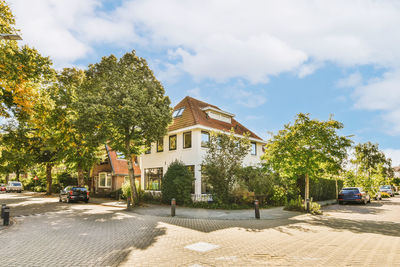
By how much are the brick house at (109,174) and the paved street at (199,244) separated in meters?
17.5

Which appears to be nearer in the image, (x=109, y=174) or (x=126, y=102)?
(x=126, y=102)

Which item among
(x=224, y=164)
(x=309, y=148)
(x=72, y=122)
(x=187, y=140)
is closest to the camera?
(x=309, y=148)

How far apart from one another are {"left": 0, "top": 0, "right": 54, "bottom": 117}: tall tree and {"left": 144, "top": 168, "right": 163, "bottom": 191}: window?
1374 centimetres

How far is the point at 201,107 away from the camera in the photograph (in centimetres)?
2564

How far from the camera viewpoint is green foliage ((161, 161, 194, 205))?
18.7 meters

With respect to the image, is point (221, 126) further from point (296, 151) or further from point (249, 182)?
point (296, 151)

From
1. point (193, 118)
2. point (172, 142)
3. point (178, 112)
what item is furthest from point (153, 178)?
point (193, 118)

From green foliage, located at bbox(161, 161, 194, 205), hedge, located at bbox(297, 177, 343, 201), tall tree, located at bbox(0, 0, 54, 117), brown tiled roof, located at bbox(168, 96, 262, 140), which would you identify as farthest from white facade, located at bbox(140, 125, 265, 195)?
tall tree, located at bbox(0, 0, 54, 117)

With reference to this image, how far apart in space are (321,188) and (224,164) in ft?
42.8

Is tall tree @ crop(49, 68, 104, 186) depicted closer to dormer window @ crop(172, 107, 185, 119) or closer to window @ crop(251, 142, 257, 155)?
dormer window @ crop(172, 107, 185, 119)

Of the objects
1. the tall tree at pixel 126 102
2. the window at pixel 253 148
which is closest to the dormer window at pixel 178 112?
the tall tree at pixel 126 102

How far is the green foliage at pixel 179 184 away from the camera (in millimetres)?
18688

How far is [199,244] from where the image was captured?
780 cm

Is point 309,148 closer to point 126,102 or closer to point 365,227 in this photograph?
point 365,227
